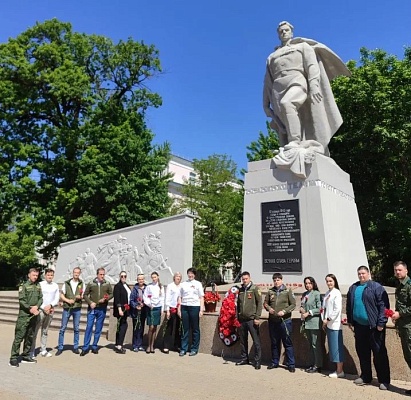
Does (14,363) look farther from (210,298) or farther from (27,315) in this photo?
(210,298)

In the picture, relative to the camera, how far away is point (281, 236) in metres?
9.63

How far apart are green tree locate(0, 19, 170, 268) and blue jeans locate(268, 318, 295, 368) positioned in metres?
16.8

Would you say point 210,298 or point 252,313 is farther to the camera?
point 210,298

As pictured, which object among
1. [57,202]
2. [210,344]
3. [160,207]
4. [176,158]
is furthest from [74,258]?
[176,158]

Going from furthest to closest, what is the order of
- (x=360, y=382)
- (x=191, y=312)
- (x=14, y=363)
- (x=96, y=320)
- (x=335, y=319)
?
(x=96, y=320)
(x=191, y=312)
(x=14, y=363)
(x=335, y=319)
(x=360, y=382)

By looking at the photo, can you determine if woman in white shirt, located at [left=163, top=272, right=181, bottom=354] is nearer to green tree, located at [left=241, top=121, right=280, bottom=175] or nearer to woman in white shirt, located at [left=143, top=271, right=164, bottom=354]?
woman in white shirt, located at [left=143, top=271, right=164, bottom=354]

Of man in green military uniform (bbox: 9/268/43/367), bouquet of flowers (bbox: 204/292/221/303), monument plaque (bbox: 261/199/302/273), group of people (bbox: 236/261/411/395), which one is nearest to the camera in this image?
group of people (bbox: 236/261/411/395)

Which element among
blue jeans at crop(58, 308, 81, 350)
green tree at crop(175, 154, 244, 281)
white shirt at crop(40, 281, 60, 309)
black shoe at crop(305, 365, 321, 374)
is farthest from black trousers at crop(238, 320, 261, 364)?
green tree at crop(175, 154, 244, 281)

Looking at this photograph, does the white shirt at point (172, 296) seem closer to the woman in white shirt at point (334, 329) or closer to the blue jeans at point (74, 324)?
the blue jeans at point (74, 324)

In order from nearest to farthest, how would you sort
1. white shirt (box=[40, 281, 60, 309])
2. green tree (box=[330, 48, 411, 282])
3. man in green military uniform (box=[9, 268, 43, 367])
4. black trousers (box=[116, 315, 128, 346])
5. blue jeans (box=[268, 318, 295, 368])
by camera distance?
blue jeans (box=[268, 318, 295, 368]), man in green military uniform (box=[9, 268, 43, 367]), white shirt (box=[40, 281, 60, 309]), black trousers (box=[116, 315, 128, 346]), green tree (box=[330, 48, 411, 282])

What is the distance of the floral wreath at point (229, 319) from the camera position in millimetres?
7309

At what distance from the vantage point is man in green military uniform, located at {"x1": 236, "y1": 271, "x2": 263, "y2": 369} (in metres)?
6.92

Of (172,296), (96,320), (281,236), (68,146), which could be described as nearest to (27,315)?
(96,320)

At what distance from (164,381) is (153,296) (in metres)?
2.69
